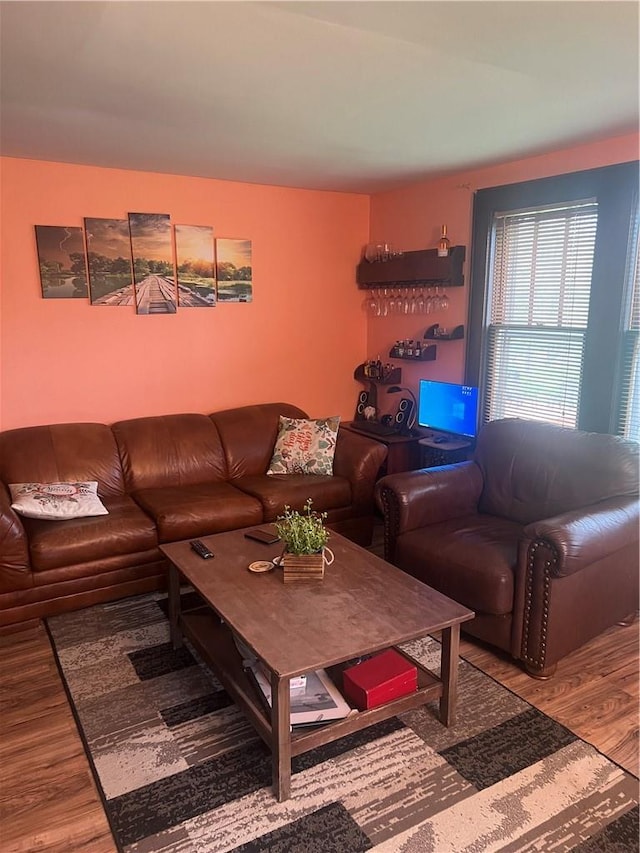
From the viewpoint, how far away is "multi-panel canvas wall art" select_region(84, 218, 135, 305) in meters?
3.79

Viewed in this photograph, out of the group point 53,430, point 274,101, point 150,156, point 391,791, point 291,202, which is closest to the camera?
point 391,791

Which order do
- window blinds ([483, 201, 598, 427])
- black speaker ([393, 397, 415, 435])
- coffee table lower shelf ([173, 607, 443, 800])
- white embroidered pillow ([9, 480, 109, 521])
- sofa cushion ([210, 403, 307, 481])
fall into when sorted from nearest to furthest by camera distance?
coffee table lower shelf ([173, 607, 443, 800]) → white embroidered pillow ([9, 480, 109, 521]) → window blinds ([483, 201, 598, 427]) → sofa cushion ([210, 403, 307, 481]) → black speaker ([393, 397, 415, 435])

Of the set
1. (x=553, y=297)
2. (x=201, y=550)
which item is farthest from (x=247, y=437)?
(x=553, y=297)

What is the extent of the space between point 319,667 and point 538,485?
1.79 m

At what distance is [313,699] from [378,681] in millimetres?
241

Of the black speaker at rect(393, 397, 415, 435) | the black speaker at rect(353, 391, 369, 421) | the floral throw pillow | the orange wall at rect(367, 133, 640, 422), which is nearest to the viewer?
the orange wall at rect(367, 133, 640, 422)

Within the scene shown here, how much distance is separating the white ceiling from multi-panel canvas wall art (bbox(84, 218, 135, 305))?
42 centimetres

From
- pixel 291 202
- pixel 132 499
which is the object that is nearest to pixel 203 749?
pixel 132 499

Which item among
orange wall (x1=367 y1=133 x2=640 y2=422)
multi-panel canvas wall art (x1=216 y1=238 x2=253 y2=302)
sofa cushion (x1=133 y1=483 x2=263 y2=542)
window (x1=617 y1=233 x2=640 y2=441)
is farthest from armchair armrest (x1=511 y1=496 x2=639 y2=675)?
multi-panel canvas wall art (x1=216 y1=238 x2=253 y2=302)

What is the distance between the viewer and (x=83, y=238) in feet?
12.3

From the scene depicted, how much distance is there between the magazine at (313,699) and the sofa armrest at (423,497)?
105 centimetres

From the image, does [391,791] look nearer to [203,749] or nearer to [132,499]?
[203,749]

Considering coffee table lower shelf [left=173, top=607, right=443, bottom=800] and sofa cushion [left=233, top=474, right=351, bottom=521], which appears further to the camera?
sofa cushion [left=233, top=474, right=351, bottom=521]

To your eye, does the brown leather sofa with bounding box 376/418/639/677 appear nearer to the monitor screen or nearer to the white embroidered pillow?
the monitor screen
